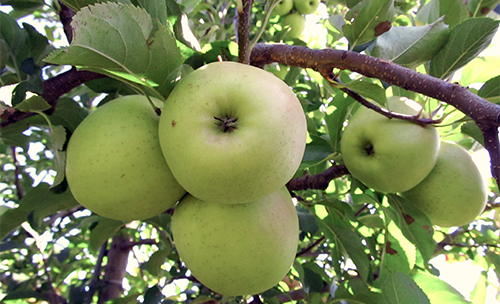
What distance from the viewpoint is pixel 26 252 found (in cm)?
257

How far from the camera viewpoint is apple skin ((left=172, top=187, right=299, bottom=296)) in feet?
3.02

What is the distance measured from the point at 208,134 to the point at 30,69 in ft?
2.84

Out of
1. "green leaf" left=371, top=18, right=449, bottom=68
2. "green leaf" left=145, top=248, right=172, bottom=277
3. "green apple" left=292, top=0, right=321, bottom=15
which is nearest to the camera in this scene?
"green leaf" left=371, top=18, right=449, bottom=68

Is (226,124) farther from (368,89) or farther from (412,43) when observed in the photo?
(412,43)

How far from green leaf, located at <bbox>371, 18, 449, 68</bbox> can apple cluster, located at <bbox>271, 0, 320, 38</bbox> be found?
2.07 m

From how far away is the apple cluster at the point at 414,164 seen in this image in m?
1.18

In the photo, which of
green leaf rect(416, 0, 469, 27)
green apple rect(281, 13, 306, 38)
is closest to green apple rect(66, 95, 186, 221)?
green leaf rect(416, 0, 469, 27)

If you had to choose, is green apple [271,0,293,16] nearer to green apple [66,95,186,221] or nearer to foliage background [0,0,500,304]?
foliage background [0,0,500,304]

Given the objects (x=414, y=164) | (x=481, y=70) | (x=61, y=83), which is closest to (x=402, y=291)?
(x=414, y=164)

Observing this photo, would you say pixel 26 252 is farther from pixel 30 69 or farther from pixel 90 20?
pixel 90 20

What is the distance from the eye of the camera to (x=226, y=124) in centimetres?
75

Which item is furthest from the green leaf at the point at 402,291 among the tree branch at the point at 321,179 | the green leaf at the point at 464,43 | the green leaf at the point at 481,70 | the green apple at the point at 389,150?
the green leaf at the point at 481,70

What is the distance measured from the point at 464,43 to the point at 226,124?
36.1 inches

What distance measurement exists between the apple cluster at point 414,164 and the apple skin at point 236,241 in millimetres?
422
